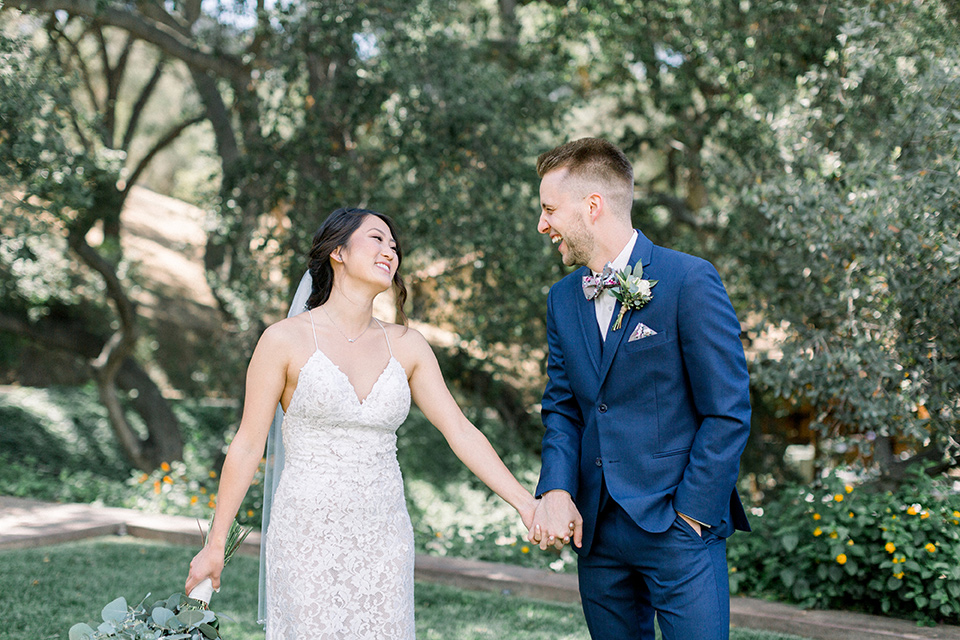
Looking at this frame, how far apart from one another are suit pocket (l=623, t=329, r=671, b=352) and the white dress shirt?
13 centimetres

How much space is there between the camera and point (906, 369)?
219 inches

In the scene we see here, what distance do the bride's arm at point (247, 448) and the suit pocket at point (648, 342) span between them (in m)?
1.17

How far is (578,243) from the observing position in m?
2.88

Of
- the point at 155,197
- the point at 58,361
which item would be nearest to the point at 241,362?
the point at 58,361

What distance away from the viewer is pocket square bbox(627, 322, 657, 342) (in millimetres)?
2717

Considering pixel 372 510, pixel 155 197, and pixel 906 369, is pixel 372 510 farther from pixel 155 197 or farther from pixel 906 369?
pixel 155 197

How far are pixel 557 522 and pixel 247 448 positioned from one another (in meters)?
1.06

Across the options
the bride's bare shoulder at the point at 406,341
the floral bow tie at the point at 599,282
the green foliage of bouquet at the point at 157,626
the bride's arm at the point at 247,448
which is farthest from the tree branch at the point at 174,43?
the green foliage of bouquet at the point at 157,626

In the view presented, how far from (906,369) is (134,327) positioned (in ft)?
27.7

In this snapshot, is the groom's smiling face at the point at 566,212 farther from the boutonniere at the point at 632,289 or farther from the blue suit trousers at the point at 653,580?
the blue suit trousers at the point at 653,580

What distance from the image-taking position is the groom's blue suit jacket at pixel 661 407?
258 cm

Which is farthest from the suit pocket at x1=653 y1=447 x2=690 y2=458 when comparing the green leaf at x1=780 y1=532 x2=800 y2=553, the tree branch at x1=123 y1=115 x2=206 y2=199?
the tree branch at x1=123 y1=115 x2=206 y2=199

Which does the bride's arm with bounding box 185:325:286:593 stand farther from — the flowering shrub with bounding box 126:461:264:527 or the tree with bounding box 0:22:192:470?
the tree with bounding box 0:22:192:470

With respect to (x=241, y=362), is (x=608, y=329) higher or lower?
higher
